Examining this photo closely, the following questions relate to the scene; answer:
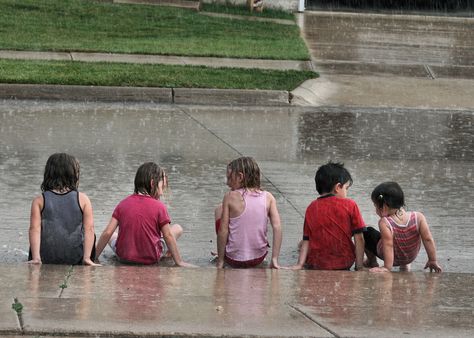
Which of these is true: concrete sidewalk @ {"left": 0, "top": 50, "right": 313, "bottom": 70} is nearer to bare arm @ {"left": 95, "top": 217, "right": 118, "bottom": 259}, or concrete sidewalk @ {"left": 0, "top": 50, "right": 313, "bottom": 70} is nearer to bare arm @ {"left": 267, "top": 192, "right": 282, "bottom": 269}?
bare arm @ {"left": 267, "top": 192, "right": 282, "bottom": 269}

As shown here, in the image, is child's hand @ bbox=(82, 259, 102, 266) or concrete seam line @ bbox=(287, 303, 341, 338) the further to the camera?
child's hand @ bbox=(82, 259, 102, 266)

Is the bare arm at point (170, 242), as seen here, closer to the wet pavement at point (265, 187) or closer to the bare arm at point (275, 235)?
the wet pavement at point (265, 187)

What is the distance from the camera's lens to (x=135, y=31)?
1970 centimetres

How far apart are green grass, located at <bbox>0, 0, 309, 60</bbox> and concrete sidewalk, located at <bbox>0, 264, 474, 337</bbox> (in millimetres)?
10196

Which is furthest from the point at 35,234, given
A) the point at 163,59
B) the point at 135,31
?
the point at 135,31

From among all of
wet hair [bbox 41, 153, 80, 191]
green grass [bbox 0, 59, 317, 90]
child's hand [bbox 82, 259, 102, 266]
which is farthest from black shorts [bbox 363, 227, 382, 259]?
green grass [bbox 0, 59, 317, 90]

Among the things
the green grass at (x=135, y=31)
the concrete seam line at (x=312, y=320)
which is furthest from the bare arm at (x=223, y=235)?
the green grass at (x=135, y=31)

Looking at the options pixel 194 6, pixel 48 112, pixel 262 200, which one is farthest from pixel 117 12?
pixel 262 200

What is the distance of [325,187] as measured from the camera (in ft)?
26.0

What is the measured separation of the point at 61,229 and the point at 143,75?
7787mm

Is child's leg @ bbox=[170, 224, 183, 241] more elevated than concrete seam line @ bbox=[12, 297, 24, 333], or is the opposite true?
child's leg @ bbox=[170, 224, 183, 241]

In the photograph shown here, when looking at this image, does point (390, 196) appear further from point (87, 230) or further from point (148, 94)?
point (148, 94)

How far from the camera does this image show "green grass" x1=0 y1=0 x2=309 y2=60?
17.6 metres

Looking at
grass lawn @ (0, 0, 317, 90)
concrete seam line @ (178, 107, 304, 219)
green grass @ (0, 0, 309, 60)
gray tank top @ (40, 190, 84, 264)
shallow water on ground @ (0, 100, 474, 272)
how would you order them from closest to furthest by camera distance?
1. gray tank top @ (40, 190, 84, 264)
2. shallow water on ground @ (0, 100, 474, 272)
3. concrete seam line @ (178, 107, 304, 219)
4. grass lawn @ (0, 0, 317, 90)
5. green grass @ (0, 0, 309, 60)
